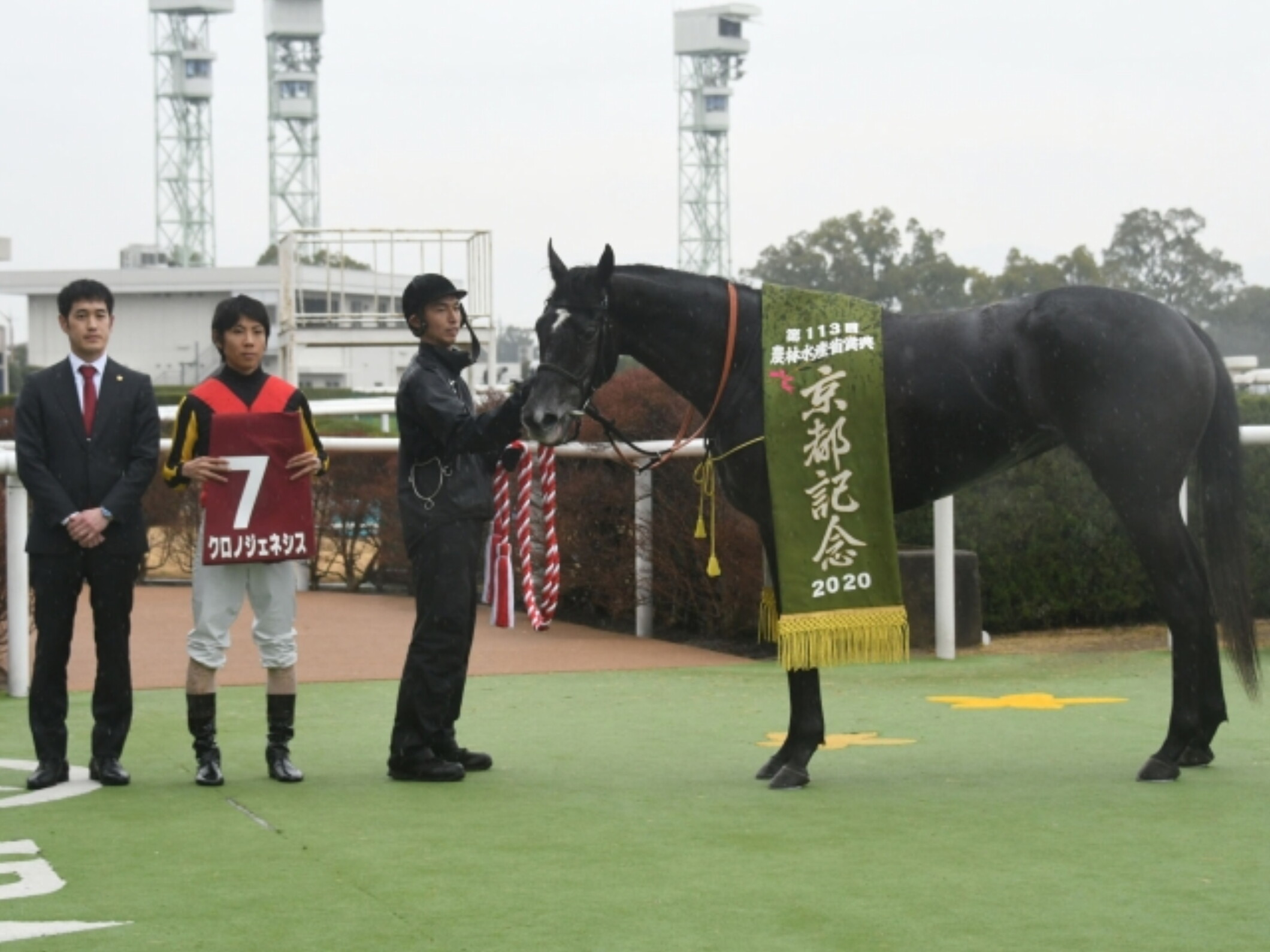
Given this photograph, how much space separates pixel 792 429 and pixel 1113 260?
119ft

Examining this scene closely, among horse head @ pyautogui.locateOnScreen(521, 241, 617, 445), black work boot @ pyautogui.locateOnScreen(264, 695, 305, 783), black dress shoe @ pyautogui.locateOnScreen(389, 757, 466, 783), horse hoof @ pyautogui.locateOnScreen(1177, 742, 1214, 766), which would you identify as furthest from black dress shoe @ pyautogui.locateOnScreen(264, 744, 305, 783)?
horse hoof @ pyautogui.locateOnScreen(1177, 742, 1214, 766)

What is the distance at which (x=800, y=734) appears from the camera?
5.41 metres

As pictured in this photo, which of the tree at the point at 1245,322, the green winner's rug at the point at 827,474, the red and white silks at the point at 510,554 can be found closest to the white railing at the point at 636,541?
the green winner's rug at the point at 827,474

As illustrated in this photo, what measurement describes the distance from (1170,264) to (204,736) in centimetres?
3655

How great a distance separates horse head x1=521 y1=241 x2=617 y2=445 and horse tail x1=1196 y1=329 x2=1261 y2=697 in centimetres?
185

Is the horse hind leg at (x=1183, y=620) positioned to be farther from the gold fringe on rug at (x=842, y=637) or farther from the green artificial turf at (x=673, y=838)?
the gold fringe on rug at (x=842, y=637)

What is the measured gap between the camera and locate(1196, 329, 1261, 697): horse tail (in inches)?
218

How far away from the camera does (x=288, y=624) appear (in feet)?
18.2

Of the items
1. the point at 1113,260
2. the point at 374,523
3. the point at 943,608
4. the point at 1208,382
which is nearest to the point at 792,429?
the point at 1208,382

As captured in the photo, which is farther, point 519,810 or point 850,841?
point 519,810

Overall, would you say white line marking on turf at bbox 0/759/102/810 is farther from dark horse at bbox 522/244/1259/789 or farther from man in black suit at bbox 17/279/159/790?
dark horse at bbox 522/244/1259/789

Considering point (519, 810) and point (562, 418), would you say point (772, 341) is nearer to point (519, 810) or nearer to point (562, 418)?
point (562, 418)

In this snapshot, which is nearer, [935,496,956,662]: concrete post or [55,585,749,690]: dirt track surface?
[55,585,749,690]: dirt track surface

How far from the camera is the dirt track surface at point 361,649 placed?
7.98 m
